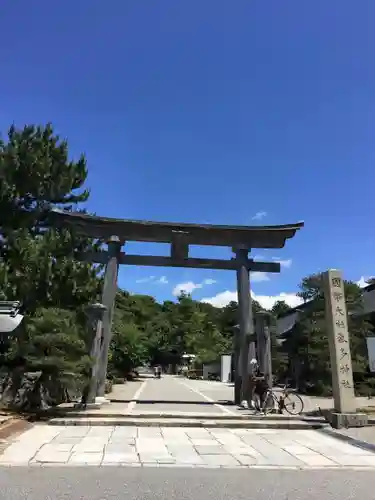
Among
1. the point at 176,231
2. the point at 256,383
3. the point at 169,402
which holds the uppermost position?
the point at 176,231

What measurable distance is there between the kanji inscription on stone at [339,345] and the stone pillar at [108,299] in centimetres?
643

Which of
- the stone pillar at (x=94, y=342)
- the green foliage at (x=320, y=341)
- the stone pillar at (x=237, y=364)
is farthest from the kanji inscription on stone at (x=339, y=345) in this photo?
the green foliage at (x=320, y=341)

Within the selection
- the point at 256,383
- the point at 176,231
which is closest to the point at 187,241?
the point at 176,231

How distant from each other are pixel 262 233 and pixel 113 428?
26.2ft

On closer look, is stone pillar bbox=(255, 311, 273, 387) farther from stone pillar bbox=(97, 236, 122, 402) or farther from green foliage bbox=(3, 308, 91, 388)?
green foliage bbox=(3, 308, 91, 388)

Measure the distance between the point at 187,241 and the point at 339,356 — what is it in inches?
243

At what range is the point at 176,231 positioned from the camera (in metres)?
14.5

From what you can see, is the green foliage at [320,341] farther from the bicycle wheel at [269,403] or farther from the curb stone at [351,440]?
the curb stone at [351,440]

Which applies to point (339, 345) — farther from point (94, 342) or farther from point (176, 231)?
point (94, 342)

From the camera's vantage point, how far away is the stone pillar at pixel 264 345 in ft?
42.9

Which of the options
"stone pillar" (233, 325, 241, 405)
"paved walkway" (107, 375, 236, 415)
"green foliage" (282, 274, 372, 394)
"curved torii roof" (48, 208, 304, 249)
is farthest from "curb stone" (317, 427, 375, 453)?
"green foliage" (282, 274, 372, 394)

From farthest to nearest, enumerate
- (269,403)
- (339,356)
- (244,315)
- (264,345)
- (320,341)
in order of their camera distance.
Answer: (320,341), (244,315), (264,345), (269,403), (339,356)

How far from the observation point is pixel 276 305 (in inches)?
2773

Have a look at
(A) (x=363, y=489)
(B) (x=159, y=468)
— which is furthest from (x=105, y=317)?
(A) (x=363, y=489)
